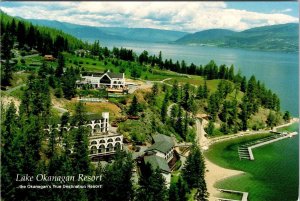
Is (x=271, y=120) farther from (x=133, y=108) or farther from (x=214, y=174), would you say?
(x=214, y=174)

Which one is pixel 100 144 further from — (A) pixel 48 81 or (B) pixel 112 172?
(A) pixel 48 81

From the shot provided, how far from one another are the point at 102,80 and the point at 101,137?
19.8m

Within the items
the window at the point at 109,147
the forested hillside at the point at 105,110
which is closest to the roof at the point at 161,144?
the forested hillside at the point at 105,110

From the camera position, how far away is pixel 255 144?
51.5 metres

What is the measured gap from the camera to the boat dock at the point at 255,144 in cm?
4673

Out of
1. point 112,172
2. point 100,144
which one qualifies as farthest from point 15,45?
point 112,172

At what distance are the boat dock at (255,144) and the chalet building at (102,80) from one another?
18.4m

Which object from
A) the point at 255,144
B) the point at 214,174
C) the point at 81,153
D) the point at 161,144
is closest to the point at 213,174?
the point at 214,174

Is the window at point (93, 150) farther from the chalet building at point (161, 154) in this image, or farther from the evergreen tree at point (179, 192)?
the evergreen tree at point (179, 192)

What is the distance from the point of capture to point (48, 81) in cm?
4631

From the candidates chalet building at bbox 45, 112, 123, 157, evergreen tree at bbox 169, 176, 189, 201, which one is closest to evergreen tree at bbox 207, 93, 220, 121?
chalet building at bbox 45, 112, 123, 157

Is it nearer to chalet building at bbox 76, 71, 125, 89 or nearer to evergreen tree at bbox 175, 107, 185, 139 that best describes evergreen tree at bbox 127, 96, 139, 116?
evergreen tree at bbox 175, 107, 185, 139

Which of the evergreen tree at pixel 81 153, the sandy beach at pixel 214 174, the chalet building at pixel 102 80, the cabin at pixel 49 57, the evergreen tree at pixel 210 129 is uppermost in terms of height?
the cabin at pixel 49 57

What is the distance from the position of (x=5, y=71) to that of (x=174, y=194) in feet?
83.1
